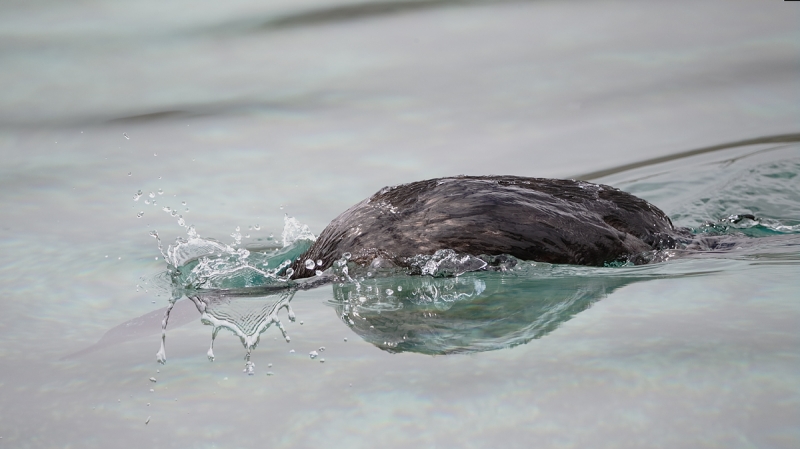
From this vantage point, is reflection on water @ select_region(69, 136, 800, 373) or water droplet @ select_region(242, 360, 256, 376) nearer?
water droplet @ select_region(242, 360, 256, 376)

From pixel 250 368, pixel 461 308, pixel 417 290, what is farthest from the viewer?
pixel 417 290

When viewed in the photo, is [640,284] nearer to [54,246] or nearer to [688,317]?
[688,317]

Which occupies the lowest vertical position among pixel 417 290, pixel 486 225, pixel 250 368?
pixel 250 368

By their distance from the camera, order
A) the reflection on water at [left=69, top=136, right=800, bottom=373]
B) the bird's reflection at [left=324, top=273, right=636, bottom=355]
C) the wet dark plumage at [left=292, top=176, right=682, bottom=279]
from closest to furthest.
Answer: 1. the bird's reflection at [left=324, top=273, right=636, bottom=355]
2. the reflection on water at [left=69, top=136, right=800, bottom=373]
3. the wet dark plumage at [left=292, top=176, right=682, bottom=279]

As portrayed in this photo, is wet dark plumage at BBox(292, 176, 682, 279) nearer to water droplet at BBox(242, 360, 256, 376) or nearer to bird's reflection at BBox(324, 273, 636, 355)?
bird's reflection at BBox(324, 273, 636, 355)

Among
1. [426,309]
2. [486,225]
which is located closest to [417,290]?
[426,309]

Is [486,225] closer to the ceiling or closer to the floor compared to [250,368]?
closer to the ceiling

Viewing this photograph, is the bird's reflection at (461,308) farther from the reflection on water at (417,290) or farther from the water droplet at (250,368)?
the water droplet at (250,368)

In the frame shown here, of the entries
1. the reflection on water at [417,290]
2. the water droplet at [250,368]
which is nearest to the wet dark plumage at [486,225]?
the reflection on water at [417,290]

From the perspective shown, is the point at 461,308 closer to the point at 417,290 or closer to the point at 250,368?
the point at 417,290

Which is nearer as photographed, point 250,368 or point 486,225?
point 250,368

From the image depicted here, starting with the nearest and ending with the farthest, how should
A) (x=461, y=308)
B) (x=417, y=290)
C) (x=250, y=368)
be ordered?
(x=250, y=368), (x=461, y=308), (x=417, y=290)

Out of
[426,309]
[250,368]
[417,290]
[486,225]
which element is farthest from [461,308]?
[250,368]

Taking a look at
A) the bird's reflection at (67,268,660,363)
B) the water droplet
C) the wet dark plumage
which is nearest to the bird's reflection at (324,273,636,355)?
the bird's reflection at (67,268,660,363)
